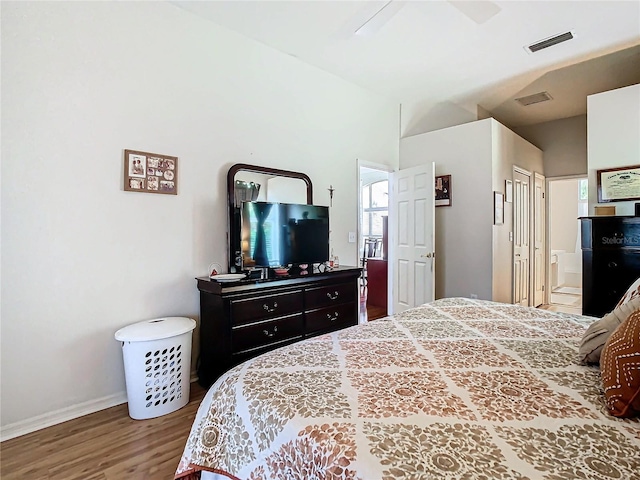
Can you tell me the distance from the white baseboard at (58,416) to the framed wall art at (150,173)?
147 centimetres

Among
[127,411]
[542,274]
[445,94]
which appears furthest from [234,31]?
[542,274]

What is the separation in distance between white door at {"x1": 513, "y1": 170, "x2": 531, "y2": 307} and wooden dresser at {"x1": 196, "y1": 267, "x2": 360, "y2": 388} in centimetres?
296

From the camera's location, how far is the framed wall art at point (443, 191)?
4383 mm

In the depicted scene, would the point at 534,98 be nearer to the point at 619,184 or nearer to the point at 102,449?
the point at 619,184

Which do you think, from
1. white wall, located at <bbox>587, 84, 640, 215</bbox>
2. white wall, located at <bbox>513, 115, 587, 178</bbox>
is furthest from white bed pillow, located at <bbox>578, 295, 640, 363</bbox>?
white wall, located at <bbox>513, 115, 587, 178</bbox>

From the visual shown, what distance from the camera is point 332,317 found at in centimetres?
311

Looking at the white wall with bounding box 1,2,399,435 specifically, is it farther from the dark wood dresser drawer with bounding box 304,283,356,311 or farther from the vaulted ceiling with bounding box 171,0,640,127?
the dark wood dresser drawer with bounding box 304,283,356,311

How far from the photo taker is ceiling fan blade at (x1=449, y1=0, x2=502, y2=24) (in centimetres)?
234

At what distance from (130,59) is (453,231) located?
3.85 m

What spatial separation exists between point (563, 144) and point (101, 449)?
6.90 metres

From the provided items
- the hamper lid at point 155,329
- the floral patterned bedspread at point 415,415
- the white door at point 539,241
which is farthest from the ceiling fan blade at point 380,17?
the white door at point 539,241

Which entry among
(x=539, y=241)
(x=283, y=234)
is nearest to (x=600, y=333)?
(x=283, y=234)

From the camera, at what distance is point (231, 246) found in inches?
114

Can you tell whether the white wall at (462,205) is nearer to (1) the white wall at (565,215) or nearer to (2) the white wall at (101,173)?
(2) the white wall at (101,173)
